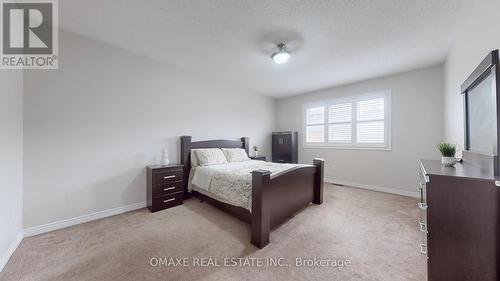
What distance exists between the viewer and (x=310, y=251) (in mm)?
1849

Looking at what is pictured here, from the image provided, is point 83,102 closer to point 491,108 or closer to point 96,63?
point 96,63

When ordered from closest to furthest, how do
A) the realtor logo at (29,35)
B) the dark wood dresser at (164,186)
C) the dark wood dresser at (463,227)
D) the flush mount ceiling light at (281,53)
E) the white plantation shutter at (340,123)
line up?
the dark wood dresser at (463,227), the realtor logo at (29,35), the flush mount ceiling light at (281,53), the dark wood dresser at (164,186), the white plantation shutter at (340,123)

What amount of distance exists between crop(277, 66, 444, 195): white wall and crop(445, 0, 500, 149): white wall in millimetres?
549

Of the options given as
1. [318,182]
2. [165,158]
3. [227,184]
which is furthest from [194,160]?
[318,182]

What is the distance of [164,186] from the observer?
116 inches

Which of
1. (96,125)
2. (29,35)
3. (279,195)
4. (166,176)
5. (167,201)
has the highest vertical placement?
(29,35)

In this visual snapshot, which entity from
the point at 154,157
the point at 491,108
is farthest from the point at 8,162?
the point at 491,108

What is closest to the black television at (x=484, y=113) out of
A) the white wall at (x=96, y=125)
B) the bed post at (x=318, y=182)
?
the bed post at (x=318, y=182)

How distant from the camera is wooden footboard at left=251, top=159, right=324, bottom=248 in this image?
75.3 inches

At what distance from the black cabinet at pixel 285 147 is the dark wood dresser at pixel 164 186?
3.12 meters

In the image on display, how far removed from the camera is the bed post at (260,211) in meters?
1.89

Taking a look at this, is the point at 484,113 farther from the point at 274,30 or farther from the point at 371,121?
the point at 371,121

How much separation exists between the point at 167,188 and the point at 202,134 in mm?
1367

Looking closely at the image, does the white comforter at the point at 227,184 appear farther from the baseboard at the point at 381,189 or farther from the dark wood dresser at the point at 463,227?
the baseboard at the point at 381,189
